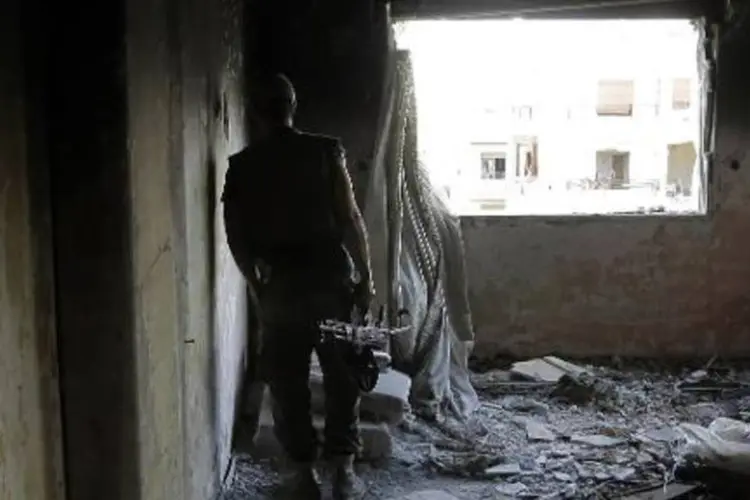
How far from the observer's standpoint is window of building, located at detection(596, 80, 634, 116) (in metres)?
5.55

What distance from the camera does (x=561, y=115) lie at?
561cm

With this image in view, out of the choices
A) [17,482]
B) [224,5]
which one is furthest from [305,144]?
[17,482]

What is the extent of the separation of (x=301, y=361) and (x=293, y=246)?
1.34 ft

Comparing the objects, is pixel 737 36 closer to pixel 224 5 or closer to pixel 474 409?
pixel 474 409

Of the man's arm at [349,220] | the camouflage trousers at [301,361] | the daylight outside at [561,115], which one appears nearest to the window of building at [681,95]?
the daylight outside at [561,115]

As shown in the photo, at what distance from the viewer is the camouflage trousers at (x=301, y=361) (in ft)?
10.7

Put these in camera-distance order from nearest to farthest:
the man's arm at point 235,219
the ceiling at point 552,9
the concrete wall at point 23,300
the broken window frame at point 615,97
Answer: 1. the concrete wall at point 23,300
2. the man's arm at point 235,219
3. the ceiling at point 552,9
4. the broken window frame at point 615,97

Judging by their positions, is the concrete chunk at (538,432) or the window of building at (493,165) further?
the window of building at (493,165)

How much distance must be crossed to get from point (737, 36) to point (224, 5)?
2.91 metres

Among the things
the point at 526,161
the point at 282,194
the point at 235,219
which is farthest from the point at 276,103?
the point at 526,161

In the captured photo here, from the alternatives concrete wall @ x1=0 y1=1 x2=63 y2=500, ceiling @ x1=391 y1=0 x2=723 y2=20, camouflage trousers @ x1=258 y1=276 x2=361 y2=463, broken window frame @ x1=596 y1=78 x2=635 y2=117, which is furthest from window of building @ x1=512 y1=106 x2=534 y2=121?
concrete wall @ x1=0 y1=1 x2=63 y2=500

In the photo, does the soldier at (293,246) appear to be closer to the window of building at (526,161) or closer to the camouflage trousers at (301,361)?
the camouflage trousers at (301,361)

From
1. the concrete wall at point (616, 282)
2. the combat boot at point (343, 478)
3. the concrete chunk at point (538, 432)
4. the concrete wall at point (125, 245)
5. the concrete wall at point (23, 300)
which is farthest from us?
the concrete wall at point (616, 282)

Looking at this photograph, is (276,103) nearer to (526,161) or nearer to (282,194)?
(282,194)
